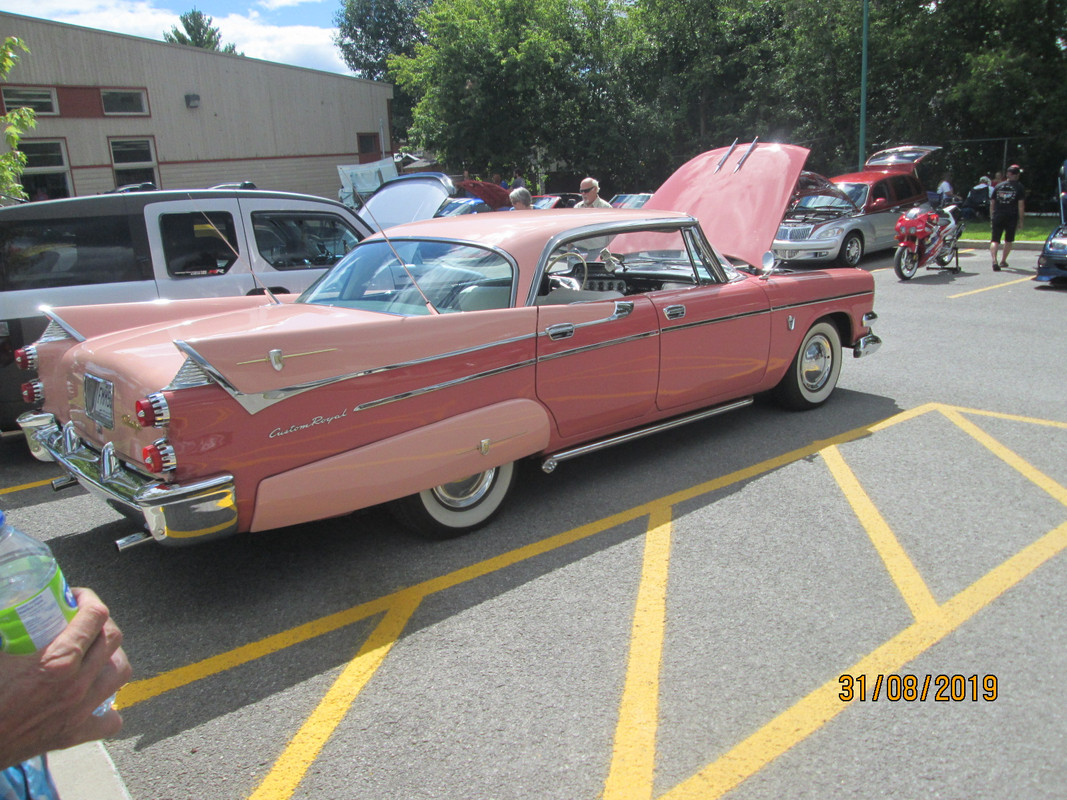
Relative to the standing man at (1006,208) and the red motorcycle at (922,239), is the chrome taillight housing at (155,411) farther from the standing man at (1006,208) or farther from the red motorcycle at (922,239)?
the standing man at (1006,208)

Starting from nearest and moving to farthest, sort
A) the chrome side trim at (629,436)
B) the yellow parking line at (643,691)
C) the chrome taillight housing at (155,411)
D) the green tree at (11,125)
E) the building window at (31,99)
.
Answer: the yellow parking line at (643,691), the chrome taillight housing at (155,411), the chrome side trim at (629,436), the green tree at (11,125), the building window at (31,99)

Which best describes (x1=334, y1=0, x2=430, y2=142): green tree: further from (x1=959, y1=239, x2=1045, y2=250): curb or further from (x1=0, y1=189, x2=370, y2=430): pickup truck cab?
(x1=0, y1=189, x2=370, y2=430): pickup truck cab

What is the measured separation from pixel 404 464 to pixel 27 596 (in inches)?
90.6

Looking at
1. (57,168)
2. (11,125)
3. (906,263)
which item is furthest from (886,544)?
(57,168)

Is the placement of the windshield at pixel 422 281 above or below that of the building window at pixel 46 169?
below

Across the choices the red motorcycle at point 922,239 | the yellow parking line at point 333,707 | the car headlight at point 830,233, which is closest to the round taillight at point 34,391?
the yellow parking line at point 333,707

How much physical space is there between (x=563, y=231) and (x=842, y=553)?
2.24 metres

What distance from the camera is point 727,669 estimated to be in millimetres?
2906

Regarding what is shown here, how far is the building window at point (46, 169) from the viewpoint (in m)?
19.4

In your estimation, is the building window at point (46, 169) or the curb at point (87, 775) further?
the building window at point (46, 169)

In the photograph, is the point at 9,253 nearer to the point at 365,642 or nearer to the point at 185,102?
the point at 365,642

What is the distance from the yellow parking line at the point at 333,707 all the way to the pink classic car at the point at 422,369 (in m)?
0.53

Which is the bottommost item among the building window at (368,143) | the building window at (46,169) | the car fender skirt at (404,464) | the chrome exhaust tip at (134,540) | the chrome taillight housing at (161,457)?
the chrome exhaust tip at (134,540)
